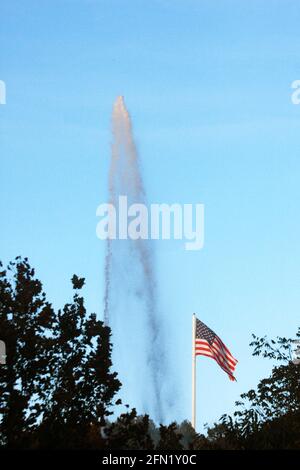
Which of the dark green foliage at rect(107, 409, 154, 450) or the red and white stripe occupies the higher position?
the red and white stripe

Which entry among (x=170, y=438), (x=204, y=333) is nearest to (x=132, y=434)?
(x=170, y=438)

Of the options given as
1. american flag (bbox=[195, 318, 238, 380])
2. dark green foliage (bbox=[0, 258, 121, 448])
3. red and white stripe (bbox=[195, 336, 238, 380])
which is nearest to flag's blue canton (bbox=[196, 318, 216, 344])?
american flag (bbox=[195, 318, 238, 380])

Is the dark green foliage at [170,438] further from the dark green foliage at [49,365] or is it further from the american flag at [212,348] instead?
the american flag at [212,348]

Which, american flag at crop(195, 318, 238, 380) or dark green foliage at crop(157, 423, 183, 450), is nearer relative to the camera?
dark green foliage at crop(157, 423, 183, 450)

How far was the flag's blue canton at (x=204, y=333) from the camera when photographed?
52156 mm

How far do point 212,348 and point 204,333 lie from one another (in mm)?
1095

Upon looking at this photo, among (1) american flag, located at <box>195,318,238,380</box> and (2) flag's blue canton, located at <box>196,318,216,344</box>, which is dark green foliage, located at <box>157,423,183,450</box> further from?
(2) flag's blue canton, located at <box>196,318,216,344</box>

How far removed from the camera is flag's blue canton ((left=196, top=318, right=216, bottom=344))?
52156 mm

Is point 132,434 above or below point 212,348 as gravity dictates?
below

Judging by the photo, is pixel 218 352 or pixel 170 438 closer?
pixel 170 438

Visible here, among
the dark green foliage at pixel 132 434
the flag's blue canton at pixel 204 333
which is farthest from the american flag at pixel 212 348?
the dark green foliage at pixel 132 434

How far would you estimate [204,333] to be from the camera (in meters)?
52.4

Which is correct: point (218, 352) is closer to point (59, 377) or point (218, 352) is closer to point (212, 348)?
point (212, 348)
